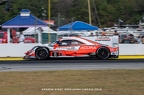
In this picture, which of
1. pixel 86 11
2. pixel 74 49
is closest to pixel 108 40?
pixel 74 49

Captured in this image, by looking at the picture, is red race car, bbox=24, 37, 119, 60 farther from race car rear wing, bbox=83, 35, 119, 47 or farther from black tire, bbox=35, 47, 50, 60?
race car rear wing, bbox=83, 35, 119, 47

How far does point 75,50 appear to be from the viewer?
852 inches

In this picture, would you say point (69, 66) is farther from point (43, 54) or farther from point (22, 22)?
point (22, 22)

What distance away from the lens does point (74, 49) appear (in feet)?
70.9

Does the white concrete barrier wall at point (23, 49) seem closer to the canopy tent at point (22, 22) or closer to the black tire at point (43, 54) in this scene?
the black tire at point (43, 54)

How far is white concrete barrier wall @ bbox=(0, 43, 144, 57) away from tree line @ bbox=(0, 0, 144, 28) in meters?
31.2

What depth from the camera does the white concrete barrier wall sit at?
953 inches

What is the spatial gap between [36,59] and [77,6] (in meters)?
39.4

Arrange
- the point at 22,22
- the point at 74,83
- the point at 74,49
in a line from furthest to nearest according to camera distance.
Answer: the point at 22,22 < the point at 74,49 < the point at 74,83

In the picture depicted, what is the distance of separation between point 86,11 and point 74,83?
45.9 meters

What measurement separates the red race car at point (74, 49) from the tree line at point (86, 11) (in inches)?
1334

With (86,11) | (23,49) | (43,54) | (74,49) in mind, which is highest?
(86,11)

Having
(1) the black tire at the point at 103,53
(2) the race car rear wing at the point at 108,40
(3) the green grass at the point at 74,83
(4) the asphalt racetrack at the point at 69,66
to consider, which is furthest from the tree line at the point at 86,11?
(3) the green grass at the point at 74,83

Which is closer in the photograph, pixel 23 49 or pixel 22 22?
pixel 23 49
